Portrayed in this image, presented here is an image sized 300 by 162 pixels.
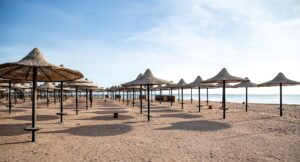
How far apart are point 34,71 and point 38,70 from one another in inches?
66.8

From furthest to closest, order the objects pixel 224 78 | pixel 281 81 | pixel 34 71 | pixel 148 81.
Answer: pixel 281 81
pixel 224 78
pixel 148 81
pixel 34 71

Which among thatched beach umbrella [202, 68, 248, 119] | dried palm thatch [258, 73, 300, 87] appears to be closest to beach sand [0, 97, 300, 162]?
thatched beach umbrella [202, 68, 248, 119]

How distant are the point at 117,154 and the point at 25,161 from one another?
1898mm

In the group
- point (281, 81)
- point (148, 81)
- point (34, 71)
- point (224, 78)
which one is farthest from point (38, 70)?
point (281, 81)

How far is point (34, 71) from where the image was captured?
699cm

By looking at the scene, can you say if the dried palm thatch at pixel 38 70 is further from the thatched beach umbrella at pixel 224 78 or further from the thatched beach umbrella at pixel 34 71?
the thatched beach umbrella at pixel 224 78

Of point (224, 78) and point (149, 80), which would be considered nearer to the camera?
point (149, 80)

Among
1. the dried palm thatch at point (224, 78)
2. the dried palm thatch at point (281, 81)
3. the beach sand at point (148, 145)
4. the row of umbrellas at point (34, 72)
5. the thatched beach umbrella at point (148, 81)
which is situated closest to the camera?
the beach sand at point (148, 145)

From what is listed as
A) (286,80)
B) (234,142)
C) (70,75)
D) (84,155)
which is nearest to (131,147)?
(84,155)

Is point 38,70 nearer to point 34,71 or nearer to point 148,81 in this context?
point 34,71

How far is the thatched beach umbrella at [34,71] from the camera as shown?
6562mm

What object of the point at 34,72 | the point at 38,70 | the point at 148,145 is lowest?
the point at 148,145

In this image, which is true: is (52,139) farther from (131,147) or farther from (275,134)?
(275,134)

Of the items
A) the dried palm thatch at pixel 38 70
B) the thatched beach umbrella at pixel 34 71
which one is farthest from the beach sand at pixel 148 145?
the dried palm thatch at pixel 38 70
